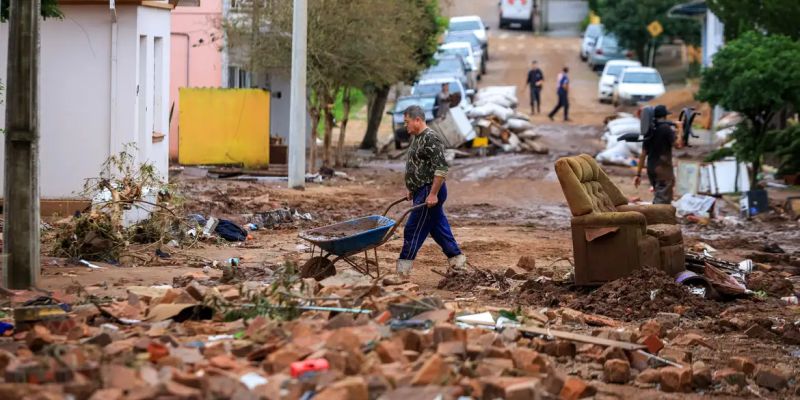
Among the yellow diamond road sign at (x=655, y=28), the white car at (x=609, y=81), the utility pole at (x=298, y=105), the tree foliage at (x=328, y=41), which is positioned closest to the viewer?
the utility pole at (x=298, y=105)

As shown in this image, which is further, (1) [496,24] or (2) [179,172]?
(1) [496,24]

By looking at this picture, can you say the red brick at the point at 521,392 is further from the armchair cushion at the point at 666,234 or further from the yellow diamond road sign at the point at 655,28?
the yellow diamond road sign at the point at 655,28

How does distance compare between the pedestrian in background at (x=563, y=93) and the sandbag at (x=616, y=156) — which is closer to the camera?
the sandbag at (x=616, y=156)

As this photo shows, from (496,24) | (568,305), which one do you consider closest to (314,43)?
(568,305)

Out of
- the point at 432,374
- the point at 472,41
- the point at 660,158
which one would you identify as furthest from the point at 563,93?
the point at 432,374

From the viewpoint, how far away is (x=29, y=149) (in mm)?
10688

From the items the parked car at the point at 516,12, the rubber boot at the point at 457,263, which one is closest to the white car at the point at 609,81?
the parked car at the point at 516,12

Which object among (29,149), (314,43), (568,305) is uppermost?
(314,43)

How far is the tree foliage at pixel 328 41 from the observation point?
1081 inches

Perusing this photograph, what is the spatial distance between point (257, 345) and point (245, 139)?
21855mm

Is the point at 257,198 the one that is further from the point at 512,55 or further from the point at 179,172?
the point at 512,55

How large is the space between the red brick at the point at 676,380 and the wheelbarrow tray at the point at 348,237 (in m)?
3.78

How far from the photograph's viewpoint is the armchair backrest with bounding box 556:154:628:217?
12367mm

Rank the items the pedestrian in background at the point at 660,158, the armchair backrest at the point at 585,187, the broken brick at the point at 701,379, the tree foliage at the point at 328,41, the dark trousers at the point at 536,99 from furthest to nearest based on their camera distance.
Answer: the dark trousers at the point at 536,99, the tree foliage at the point at 328,41, the pedestrian in background at the point at 660,158, the armchair backrest at the point at 585,187, the broken brick at the point at 701,379
